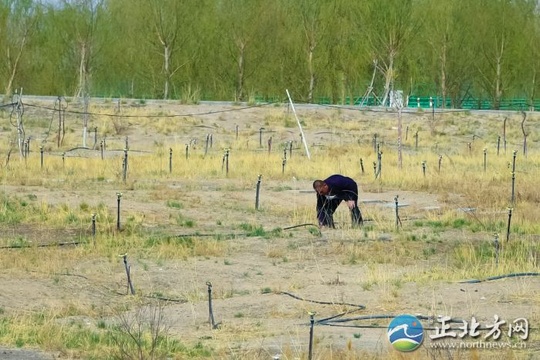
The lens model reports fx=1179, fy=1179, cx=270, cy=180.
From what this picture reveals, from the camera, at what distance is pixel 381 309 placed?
11.9 metres

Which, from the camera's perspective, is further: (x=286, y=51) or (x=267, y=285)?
(x=286, y=51)

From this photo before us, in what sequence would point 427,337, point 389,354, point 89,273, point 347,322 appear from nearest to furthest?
point 389,354
point 427,337
point 347,322
point 89,273

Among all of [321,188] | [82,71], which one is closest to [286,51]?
[82,71]

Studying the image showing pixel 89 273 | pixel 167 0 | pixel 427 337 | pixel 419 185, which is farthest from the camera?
pixel 167 0

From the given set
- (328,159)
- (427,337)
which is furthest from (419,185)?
(427,337)

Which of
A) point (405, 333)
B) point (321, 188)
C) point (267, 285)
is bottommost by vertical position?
point (267, 285)

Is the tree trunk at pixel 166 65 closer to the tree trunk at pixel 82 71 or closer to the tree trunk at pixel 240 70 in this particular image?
the tree trunk at pixel 240 70

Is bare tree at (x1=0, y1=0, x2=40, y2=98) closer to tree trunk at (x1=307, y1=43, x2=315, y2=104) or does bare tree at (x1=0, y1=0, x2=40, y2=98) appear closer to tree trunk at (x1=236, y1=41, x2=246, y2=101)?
tree trunk at (x1=236, y1=41, x2=246, y2=101)

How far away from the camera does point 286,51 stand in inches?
1977

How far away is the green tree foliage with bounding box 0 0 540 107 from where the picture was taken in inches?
1932

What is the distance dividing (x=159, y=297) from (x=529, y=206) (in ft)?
33.1

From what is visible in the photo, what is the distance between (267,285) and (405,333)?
4.44 m

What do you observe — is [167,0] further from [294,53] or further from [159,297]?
[159,297]

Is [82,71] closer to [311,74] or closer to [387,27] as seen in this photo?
[311,74]
